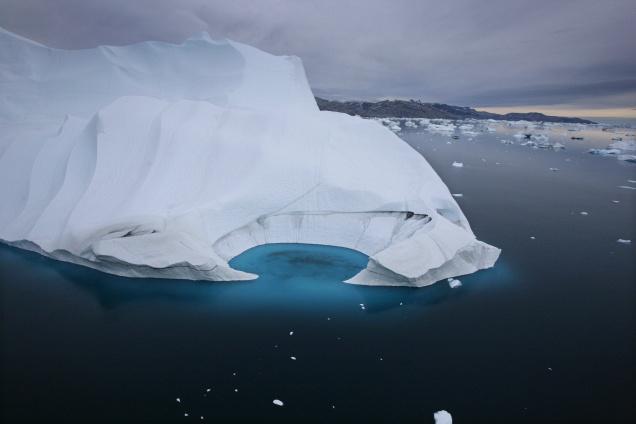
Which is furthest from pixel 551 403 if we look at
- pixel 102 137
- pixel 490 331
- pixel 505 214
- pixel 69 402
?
pixel 102 137

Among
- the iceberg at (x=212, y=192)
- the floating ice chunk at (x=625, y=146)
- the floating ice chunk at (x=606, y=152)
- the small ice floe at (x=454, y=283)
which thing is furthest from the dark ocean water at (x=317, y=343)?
the floating ice chunk at (x=625, y=146)

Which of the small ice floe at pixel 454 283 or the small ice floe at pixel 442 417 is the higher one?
the small ice floe at pixel 454 283

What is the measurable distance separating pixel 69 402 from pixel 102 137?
1073cm

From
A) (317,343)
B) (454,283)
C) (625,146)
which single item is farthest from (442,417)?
(625,146)

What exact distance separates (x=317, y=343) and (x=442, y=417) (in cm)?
303

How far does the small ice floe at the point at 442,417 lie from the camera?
689 cm

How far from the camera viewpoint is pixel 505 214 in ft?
64.6

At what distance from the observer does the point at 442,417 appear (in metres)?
6.96

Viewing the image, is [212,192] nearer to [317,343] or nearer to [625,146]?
[317,343]

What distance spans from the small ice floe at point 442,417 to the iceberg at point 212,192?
181 inches

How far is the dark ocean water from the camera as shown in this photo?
721 centimetres

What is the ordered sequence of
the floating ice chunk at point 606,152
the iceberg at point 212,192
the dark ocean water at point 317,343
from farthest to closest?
the floating ice chunk at point 606,152 < the iceberg at point 212,192 < the dark ocean water at point 317,343

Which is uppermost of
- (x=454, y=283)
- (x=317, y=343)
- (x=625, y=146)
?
(x=625, y=146)

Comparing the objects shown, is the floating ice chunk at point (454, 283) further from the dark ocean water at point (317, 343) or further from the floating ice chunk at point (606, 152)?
the floating ice chunk at point (606, 152)
